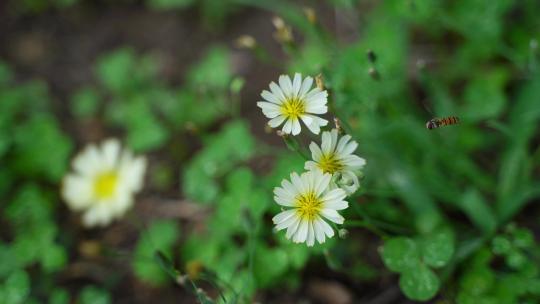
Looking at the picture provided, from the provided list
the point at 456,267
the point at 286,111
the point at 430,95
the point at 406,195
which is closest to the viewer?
the point at 286,111

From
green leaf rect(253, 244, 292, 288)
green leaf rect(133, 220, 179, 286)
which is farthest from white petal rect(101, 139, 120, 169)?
green leaf rect(253, 244, 292, 288)

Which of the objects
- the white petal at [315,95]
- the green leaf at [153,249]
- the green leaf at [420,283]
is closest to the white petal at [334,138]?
the white petal at [315,95]

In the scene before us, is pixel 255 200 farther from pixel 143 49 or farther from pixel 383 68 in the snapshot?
pixel 143 49

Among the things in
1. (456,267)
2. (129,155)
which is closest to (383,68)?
(456,267)

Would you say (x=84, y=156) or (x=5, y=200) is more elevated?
(x=84, y=156)

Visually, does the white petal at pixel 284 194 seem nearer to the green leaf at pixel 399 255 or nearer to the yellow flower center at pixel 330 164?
the yellow flower center at pixel 330 164

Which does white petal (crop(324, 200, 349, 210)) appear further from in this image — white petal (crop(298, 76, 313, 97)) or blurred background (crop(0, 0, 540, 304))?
white petal (crop(298, 76, 313, 97))

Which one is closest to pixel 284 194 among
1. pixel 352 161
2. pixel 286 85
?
pixel 352 161
